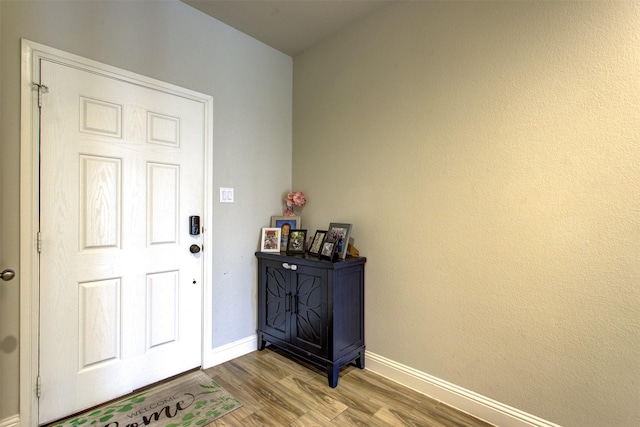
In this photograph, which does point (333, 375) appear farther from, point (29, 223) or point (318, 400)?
point (29, 223)

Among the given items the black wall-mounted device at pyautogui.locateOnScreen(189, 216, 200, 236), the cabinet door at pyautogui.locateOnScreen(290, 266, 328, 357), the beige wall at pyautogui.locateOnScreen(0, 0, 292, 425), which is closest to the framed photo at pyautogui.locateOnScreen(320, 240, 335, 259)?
the cabinet door at pyautogui.locateOnScreen(290, 266, 328, 357)

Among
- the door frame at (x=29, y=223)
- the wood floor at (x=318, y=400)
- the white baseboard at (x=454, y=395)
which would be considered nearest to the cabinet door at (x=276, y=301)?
the wood floor at (x=318, y=400)

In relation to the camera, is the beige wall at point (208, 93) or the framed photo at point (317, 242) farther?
the framed photo at point (317, 242)

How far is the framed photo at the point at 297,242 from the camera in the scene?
8.01ft

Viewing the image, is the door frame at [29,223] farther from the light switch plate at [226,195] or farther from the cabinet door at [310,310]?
the cabinet door at [310,310]

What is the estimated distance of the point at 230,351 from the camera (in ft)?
7.79

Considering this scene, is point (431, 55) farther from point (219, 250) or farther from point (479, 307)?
point (219, 250)

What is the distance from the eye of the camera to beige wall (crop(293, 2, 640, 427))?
1343 millimetres

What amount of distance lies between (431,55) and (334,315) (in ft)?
5.98

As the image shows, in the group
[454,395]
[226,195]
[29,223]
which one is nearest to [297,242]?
[226,195]

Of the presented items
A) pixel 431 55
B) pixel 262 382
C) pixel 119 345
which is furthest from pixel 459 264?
pixel 119 345

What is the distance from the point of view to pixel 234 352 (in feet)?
7.87

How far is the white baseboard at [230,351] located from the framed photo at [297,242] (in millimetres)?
838

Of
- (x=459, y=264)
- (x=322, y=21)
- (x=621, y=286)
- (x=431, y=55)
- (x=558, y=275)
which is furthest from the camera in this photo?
(x=322, y=21)
